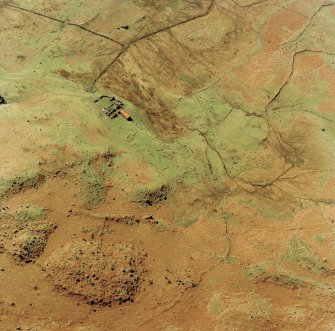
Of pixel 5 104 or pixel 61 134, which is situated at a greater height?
pixel 5 104

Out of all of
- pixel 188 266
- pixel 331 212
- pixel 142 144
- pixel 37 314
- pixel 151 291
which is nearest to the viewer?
pixel 37 314

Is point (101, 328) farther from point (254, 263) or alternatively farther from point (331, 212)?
point (331, 212)

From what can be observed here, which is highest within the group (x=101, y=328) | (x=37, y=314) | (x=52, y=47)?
(x=52, y=47)

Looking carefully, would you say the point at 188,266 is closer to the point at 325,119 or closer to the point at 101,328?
the point at 101,328

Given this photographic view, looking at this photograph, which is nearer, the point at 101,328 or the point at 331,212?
the point at 101,328

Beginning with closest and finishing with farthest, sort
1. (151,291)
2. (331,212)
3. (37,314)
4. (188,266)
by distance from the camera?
(37,314), (151,291), (188,266), (331,212)

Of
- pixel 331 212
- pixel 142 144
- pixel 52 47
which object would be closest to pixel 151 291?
pixel 142 144
